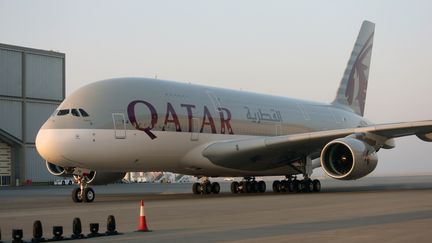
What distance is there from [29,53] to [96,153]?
115ft

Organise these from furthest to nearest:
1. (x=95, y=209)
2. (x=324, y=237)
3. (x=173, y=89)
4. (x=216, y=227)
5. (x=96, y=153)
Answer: (x=173, y=89) → (x=96, y=153) → (x=95, y=209) → (x=216, y=227) → (x=324, y=237)

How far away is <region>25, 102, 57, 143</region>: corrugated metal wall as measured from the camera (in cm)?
5231

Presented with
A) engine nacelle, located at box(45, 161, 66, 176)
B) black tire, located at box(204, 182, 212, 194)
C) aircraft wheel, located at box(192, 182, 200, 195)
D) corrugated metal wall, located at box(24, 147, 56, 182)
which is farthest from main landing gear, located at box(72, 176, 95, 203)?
corrugated metal wall, located at box(24, 147, 56, 182)

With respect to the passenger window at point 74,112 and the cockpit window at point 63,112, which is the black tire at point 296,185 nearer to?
the passenger window at point 74,112

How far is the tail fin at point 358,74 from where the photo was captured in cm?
3391

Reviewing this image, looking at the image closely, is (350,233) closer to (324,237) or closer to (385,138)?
(324,237)

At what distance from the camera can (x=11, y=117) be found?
168ft

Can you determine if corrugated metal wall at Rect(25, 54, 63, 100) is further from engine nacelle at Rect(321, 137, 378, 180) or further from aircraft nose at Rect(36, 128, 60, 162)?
engine nacelle at Rect(321, 137, 378, 180)

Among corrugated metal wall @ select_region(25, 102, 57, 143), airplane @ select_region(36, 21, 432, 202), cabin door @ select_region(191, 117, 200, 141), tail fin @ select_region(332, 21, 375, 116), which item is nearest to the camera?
airplane @ select_region(36, 21, 432, 202)

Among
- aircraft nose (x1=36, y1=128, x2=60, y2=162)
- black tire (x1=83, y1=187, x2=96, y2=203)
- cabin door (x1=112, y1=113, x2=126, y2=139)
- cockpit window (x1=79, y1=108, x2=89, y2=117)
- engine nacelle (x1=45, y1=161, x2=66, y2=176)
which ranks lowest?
black tire (x1=83, y1=187, x2=96, y2=203)

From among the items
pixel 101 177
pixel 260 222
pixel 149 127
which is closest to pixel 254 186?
pixel 101 177

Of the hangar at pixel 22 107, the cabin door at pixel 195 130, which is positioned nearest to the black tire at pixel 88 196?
the cabin door at pixel 195 130

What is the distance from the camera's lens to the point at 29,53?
5250 centimetres

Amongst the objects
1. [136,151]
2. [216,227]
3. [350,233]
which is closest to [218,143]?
[136,151]
